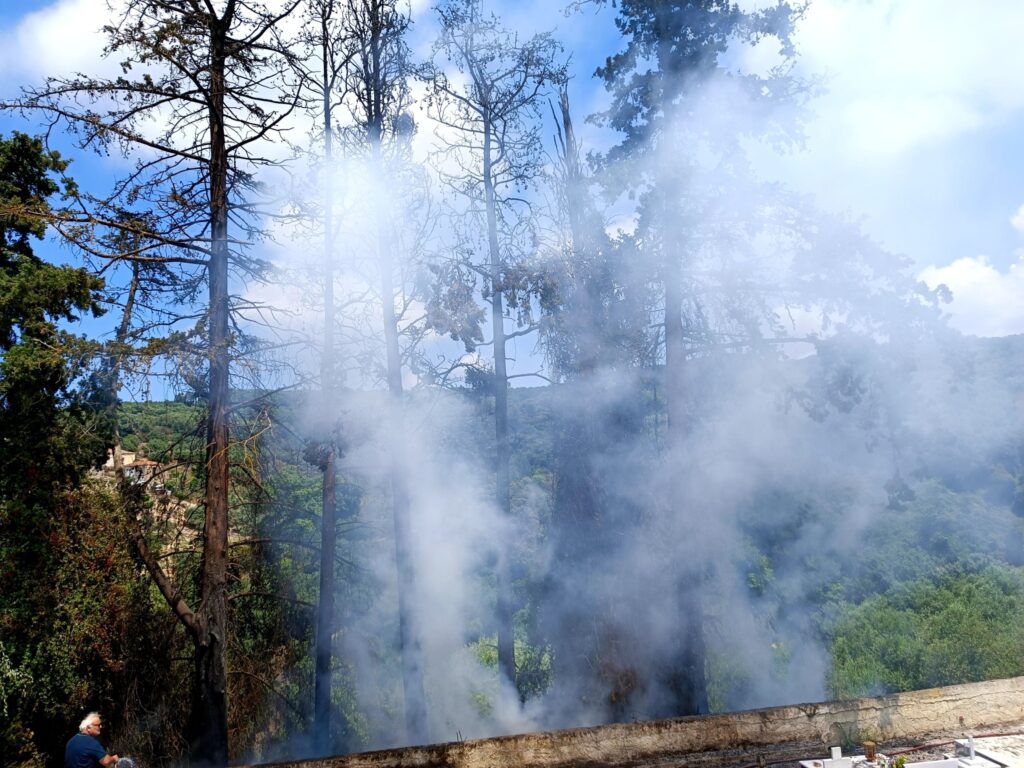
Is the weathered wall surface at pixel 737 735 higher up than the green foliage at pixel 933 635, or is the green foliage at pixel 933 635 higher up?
the weathered wall surface at pixel 737 735

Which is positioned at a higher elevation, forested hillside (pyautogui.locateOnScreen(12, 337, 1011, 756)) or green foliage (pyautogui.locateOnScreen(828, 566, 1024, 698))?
forested hillside (pyautogui.locateOnScreen(12, 337, 1011, 756))

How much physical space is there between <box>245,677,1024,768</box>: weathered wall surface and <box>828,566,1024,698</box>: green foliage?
852 centimetres

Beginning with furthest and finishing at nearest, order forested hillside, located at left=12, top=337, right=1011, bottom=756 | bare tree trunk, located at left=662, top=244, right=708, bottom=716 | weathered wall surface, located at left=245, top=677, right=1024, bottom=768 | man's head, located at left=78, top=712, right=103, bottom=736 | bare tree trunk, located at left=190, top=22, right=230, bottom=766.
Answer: forested hillside, located at left=12, top=337, right=1011, bottom=756
bare tree trunk, located at left=662, top=244, right=708, bottom=716
bare tree trunk, located at left=190, top=22, right=230, bottom=766
weathered wall surface, located at left=245, top=677, right=1024, bottom=768
man's head, located at left=78, top=712, right=103, bottom=736

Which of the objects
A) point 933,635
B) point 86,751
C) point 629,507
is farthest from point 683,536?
point 933,635

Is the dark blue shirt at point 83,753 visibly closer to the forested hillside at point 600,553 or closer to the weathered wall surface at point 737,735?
the weathered wall surface at point 737,735

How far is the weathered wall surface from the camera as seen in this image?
606 centimetres

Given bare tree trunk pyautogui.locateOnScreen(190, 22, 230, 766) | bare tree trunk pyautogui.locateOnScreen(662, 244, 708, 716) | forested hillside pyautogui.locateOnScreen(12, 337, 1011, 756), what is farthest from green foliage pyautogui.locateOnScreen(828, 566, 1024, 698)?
bare tree trunk pyautogui.locateOnScreen(190, 22, 230, 766)

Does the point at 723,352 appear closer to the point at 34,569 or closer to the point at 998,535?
the point at 34,569

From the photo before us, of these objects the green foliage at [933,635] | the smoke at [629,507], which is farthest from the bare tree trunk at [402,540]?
the green foliage at [933,635]

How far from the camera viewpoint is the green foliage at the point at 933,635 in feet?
53.2

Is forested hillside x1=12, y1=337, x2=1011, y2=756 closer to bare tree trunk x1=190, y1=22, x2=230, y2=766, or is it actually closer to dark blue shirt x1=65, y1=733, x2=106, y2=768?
bare tree trunk x1=190, y1=22, x2=230, y2=766

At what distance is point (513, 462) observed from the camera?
19609mm

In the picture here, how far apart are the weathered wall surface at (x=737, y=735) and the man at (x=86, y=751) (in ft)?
5.14

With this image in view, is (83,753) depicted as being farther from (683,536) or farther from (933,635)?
(933,635)
